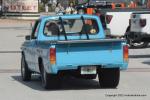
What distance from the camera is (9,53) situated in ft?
82.7

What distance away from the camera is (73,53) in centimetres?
1334

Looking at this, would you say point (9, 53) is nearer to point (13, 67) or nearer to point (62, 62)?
point (13, 67)

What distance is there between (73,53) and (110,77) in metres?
1.22

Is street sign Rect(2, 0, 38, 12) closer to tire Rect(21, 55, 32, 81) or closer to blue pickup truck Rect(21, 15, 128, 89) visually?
tire Rect(21, 55, 32, 81)

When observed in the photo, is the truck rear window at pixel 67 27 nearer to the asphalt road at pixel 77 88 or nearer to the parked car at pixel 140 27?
the asphalt road at pixel 77 88

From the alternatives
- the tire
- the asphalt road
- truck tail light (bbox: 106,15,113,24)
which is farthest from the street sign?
the tire

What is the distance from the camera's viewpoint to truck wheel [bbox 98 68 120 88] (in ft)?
46.0

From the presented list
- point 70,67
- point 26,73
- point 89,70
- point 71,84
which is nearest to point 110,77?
point 89,70

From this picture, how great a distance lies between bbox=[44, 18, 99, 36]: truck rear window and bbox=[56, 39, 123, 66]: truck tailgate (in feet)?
5.04

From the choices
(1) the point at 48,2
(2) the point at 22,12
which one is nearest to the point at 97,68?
(2) the point at 22,12

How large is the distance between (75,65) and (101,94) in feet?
2.98

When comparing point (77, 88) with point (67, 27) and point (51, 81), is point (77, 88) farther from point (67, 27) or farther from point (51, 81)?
point (67, 27)

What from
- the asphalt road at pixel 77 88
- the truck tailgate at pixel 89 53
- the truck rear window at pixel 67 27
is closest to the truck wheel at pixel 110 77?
the asphalt road at pixel 77 88

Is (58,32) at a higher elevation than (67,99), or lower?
higher
